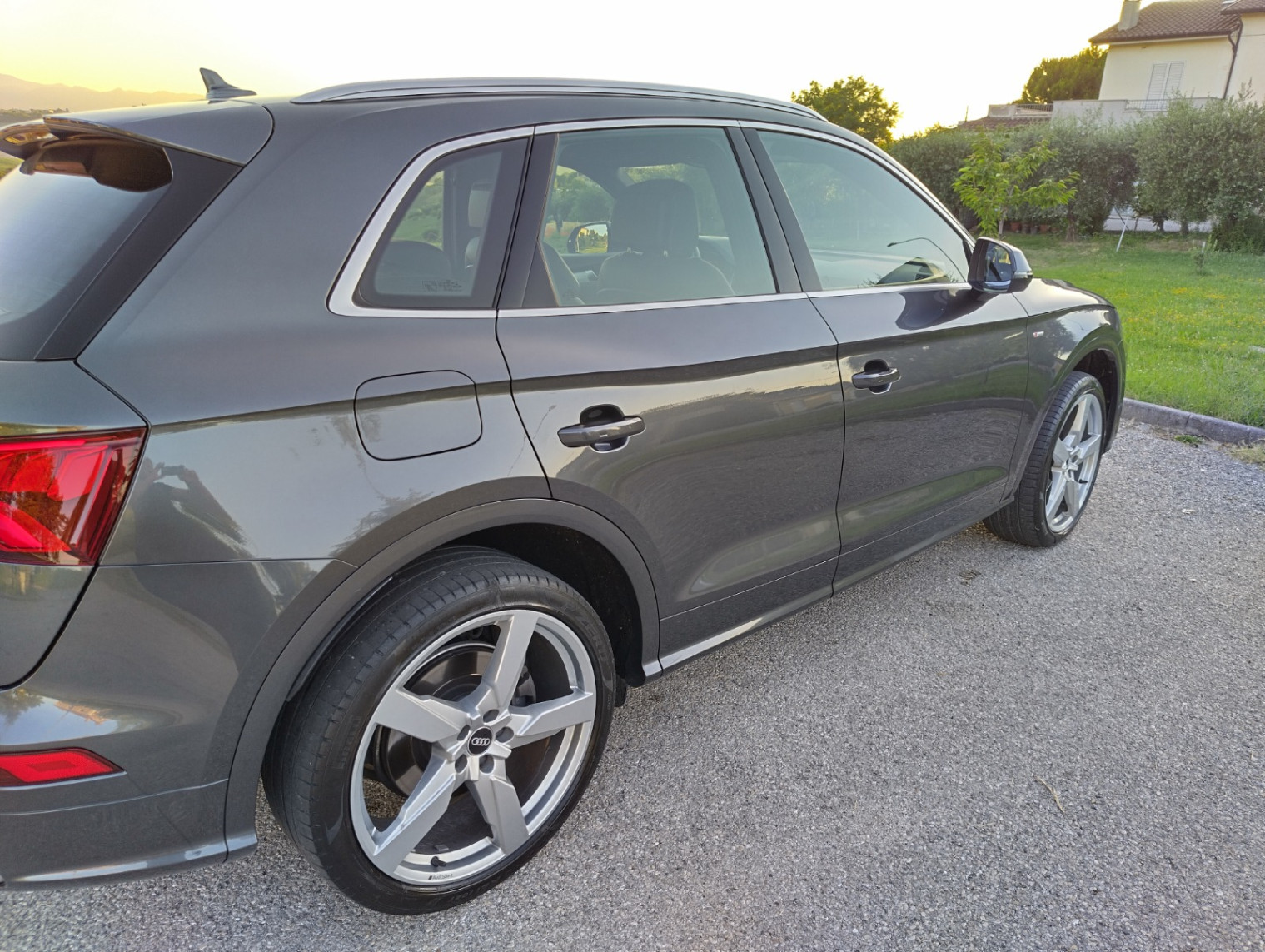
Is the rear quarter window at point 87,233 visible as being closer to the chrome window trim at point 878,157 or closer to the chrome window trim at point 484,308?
the chrome window trim at point 484,308

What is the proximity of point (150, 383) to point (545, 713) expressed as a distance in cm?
112

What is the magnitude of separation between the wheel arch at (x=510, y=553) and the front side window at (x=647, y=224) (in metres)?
0.50

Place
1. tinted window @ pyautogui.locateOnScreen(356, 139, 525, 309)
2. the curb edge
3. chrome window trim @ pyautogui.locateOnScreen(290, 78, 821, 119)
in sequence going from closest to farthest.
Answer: tinted window @ pyautogui.locateOnScreen(356, 139, 525, 309) → chrome window trim @ pyautogui.locateOnScreen(290, 78, 821, 119) → the curb edge

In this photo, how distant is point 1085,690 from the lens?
2.95 metres

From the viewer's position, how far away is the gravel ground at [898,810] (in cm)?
199

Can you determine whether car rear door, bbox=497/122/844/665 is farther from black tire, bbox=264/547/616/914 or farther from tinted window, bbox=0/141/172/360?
tinted window, bbox=0/141/172/360

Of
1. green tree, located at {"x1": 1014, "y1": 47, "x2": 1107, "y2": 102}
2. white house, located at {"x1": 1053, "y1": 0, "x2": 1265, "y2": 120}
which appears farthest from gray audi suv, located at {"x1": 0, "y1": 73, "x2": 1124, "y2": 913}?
green tree, located at {"x1": 1014, "y1": 47, "x2": 1107, "y2": 102}

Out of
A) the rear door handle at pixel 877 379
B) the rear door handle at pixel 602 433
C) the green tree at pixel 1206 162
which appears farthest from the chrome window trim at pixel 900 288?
the green tree at pixel 1206 162

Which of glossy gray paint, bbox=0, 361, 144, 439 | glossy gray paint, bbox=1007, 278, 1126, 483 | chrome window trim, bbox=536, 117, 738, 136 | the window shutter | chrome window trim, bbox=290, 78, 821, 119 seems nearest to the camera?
glossy gray paint, bbox=0, 361, 144, 439

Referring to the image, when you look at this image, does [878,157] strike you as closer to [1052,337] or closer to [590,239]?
[1052,337]

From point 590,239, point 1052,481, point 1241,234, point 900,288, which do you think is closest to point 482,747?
point 590,239

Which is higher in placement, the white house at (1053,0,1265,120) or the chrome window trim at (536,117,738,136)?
the white house at (1053,0,1265,120)

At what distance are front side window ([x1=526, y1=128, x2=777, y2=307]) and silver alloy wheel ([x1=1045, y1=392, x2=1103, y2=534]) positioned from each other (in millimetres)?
2031

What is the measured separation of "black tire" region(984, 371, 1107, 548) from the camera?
12.1 ft
